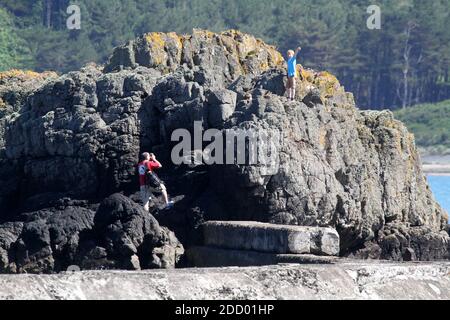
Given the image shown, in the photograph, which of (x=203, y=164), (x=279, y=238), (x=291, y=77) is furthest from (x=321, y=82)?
(x=279, y=238)

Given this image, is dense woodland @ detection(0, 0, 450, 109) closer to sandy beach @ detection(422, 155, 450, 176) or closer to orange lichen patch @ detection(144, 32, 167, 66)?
sandy beach @ detection(422, 155, 450, 176)

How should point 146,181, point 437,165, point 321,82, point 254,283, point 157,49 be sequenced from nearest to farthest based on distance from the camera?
point 254,283 < point 146,181 < point 321,82 < point 157,49 < point 437,165

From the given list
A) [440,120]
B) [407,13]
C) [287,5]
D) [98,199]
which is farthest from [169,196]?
[287,5]

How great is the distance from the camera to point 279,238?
88.2 ft

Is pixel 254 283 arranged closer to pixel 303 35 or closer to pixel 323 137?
pixel 323 137

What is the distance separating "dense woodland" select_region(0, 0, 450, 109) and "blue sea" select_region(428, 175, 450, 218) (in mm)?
28654

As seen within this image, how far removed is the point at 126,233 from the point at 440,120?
2719 inches

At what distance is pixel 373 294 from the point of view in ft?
76.8

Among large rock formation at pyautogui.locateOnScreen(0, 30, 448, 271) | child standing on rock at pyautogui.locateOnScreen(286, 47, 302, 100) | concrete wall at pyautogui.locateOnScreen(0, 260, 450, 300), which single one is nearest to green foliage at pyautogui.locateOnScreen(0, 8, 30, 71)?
large rock formation at pyautogui.locateOnScreen(0, 30, 448, 271)

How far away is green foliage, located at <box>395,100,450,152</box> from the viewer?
301ft

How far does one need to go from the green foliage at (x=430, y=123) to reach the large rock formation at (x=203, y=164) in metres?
58.6

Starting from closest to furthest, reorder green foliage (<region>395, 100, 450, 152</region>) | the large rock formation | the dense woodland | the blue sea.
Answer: the large rock formation
the blue sea
green foliage (<region>395, 100, 450, 152</region>)
the dense woodland

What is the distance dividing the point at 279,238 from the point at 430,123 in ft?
226

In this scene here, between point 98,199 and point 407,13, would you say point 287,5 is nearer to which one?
point 407,13
